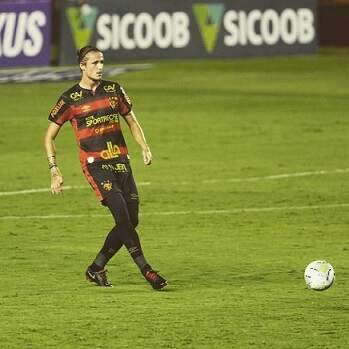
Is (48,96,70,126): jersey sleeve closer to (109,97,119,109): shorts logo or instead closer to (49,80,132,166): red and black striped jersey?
(49,80,132,166): red and black striped jersey

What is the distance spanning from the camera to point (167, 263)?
14961 millimetres

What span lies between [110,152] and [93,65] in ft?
2.67

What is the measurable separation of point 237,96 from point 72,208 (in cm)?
1322

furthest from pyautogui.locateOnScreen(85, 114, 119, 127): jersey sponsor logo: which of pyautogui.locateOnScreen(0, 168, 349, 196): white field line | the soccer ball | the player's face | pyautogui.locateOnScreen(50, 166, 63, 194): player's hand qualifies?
pyautogui.locateOnScreen(0, 168, 349, 196): white field line

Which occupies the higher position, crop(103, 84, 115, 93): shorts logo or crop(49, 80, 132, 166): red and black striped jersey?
crop(103, 84, 115, 93): shorts logo

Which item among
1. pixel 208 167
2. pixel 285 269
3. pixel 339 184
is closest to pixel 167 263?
pixel 285 269

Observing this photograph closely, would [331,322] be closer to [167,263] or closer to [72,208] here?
[167,263]

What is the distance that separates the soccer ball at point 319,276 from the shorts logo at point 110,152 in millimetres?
2073

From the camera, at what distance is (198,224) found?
58.1 ft

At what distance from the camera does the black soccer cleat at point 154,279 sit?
43.3ft

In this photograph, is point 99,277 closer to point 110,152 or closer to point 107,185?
point 107,185

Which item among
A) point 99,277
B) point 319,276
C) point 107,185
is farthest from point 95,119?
point 319,276

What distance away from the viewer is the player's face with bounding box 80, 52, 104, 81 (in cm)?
1338

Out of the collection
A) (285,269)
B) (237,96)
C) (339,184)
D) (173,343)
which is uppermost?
(173,343)
